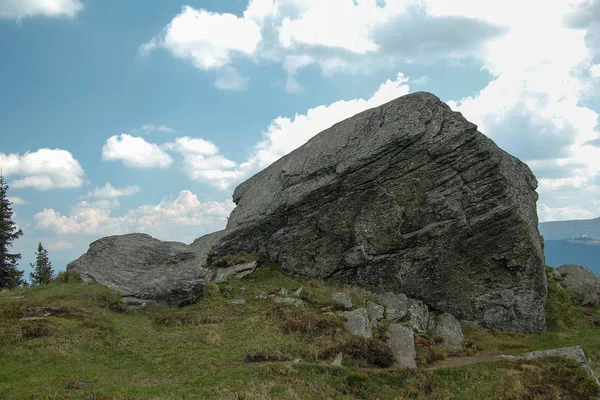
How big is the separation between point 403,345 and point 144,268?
22288 millimetres

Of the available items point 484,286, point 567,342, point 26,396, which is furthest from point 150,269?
point 567,342

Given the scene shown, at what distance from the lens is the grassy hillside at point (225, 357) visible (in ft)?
63.2

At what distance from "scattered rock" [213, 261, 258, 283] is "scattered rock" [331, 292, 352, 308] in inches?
416

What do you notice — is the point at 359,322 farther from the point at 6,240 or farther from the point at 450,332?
the point at 6,240

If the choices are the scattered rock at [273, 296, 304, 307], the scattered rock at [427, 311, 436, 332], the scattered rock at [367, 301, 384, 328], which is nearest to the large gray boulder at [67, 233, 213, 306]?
the scattered rock at [273, 296, 304, 307]

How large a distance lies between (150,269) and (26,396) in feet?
62.2

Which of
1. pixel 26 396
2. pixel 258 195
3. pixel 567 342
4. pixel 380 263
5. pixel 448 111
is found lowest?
pixel 567 342

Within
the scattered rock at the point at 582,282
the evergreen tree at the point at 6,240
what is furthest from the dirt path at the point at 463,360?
the evergreen tree at the point at 6,240

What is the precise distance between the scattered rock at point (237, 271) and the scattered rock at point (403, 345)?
16360 millimetres

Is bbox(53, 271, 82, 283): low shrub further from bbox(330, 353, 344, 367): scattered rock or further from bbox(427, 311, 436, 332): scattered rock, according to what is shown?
bbox(427, 311, 436, 332): scattered rock

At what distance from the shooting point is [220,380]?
2003cm

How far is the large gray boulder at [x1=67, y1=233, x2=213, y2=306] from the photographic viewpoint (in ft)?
107

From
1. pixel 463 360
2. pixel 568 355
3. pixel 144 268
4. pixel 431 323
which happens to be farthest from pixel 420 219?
pixel 144 268

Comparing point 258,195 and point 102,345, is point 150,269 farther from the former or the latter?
point 258,195
